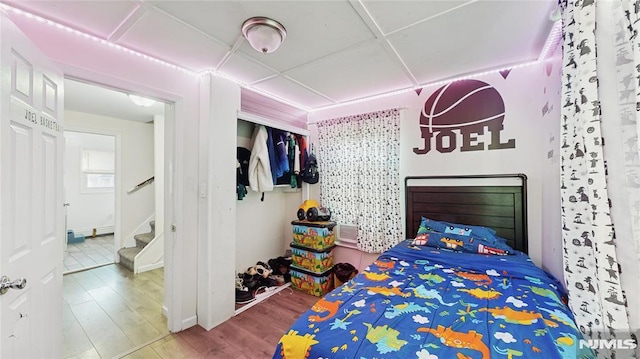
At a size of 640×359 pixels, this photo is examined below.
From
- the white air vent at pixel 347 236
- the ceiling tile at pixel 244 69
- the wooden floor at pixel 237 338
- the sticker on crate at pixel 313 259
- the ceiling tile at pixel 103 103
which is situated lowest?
the wooden floor at pixel 237 338

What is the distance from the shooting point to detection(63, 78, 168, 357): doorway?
2199 mm

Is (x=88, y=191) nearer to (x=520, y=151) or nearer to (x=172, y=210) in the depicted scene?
(x=172, y=210)

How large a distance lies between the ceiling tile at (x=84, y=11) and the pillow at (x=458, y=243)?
2899 mm

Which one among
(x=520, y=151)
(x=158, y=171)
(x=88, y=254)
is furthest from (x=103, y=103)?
(x=520, y=151)

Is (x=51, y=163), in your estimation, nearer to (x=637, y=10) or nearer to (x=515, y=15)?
(x=637, y=10)

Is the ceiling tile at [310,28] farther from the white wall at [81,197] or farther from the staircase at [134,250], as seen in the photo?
the white wall at [81,197]

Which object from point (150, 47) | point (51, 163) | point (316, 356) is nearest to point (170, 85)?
point (150, 47)

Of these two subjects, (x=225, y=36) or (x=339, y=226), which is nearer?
(x=225, y=36)

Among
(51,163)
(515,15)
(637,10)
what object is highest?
(515,15)

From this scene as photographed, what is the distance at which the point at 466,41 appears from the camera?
188 centimetres

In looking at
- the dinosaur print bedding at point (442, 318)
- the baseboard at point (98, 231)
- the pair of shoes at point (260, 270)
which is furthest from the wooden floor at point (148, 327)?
the baseboard at point (98, 231)

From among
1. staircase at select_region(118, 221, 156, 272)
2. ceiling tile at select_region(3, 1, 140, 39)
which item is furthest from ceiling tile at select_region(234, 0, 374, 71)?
staircase at select_region(118, 221, 156, 272)

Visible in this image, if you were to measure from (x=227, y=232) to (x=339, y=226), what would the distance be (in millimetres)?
1525

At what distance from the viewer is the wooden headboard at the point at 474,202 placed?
2.28 metres
